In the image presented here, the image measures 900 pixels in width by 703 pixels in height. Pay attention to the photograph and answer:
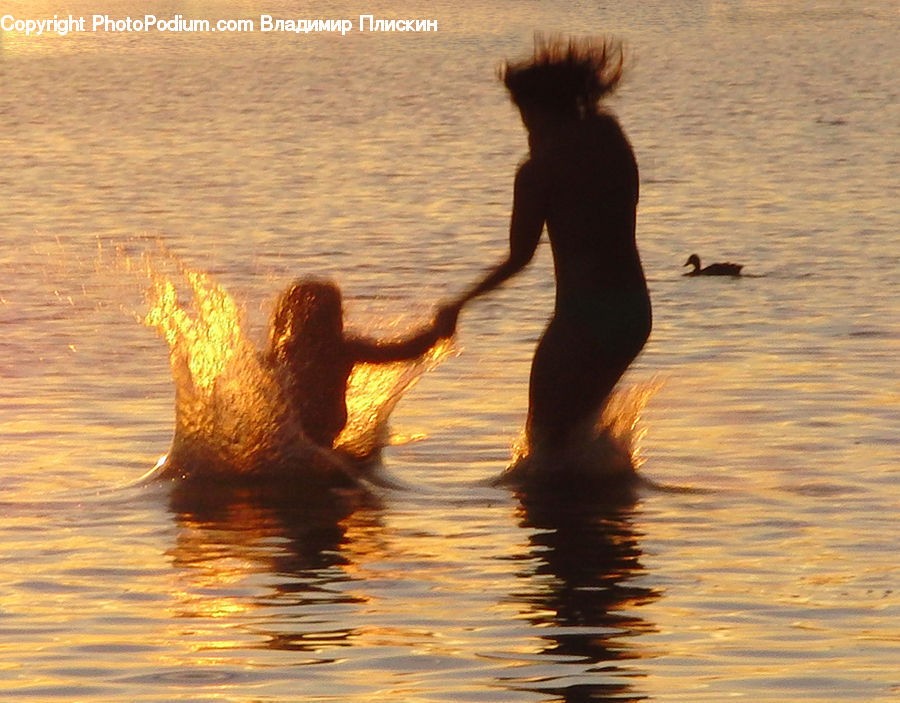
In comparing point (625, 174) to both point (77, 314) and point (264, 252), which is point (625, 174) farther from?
point (264, 252)

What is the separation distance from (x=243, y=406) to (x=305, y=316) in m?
0.52

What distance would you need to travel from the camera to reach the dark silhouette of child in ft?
34.8

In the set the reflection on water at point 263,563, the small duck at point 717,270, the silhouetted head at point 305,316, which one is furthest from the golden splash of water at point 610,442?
the small duck at point 717,270

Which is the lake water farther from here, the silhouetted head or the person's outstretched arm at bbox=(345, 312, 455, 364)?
the silhouetted head

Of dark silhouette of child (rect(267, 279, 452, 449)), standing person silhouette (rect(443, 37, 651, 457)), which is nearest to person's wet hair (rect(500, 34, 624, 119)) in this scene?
standing person silhouette (rect(443, 37, 651, 457))

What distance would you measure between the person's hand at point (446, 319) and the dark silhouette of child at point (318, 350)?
18 centimetres

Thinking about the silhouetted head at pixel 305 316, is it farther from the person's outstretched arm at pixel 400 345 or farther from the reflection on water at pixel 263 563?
the reflection on water at pixel 263 563

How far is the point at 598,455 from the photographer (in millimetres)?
10812

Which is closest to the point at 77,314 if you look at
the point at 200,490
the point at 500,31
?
the point at 200,490

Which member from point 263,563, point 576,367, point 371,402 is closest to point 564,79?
point 576,367

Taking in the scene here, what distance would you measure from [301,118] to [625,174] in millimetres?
34780

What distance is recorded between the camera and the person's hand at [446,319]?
33.6ft

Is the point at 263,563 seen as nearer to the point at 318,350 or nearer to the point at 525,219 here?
the point at 318,350

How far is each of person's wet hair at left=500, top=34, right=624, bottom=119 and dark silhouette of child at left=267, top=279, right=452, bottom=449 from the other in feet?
3.38
